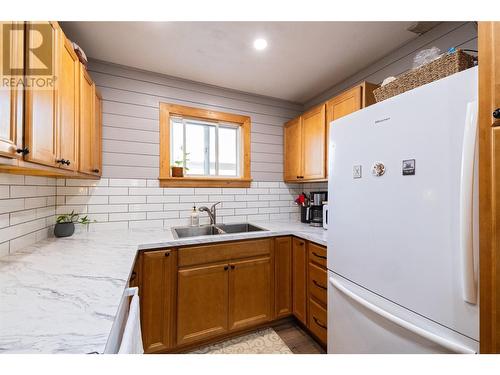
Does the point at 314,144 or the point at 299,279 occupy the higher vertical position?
the point at 314,144

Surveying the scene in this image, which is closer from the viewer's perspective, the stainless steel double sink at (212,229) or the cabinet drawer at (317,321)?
the cabinet drawer at (317,321)

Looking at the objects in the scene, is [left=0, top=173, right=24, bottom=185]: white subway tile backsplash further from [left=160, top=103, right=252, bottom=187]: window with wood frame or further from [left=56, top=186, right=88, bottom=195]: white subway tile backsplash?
[left=160, top=103, right=252, bottom=187]: window with wood frame

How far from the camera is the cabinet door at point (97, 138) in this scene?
1.71 meters

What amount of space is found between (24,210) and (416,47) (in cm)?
300

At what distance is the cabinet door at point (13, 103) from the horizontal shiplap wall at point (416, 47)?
2346 millimetres

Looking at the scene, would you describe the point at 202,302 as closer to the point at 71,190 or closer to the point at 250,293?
the point at 250,293

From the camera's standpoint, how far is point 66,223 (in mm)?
1658

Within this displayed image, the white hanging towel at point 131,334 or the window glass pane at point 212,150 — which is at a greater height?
the window glass pane at point 212,150

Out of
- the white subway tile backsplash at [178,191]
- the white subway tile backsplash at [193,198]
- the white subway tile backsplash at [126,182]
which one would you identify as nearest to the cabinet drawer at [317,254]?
the white subway tile backsplash at [193,198]

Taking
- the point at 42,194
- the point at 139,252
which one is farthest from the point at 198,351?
the point at 42,194

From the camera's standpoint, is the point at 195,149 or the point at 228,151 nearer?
the point at 195,149

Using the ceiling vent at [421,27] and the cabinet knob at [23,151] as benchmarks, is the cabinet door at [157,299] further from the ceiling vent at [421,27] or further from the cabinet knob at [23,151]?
the ceiling vent at [421,27]

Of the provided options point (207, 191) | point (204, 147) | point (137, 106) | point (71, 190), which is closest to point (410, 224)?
point (207, 191)

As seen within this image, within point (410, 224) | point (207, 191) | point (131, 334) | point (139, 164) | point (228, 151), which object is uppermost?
point (228, 151)
